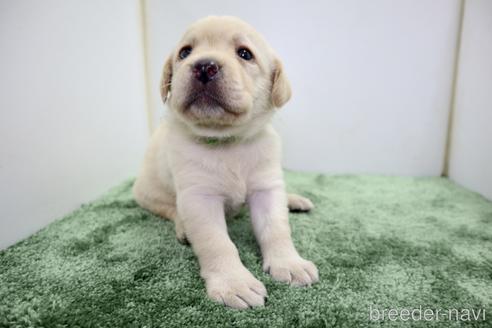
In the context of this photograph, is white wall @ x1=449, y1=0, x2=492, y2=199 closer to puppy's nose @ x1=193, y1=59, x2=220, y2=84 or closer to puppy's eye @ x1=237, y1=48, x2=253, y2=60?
puppy's eye @ x1=237, y1=48, x2=253, y2=60

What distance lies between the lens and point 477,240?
1930 millimetres

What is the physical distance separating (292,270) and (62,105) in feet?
5.66

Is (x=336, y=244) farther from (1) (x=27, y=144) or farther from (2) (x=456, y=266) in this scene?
(1) (x=27, y=144)

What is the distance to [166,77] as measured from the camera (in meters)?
1.99

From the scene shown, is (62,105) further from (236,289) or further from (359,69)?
(359,69)

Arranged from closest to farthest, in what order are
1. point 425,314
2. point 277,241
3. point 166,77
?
1. point 425,314
2. point 277,241
3. point 166,77

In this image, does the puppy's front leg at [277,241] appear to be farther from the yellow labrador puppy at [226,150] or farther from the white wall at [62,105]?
the white wall at [62,105]

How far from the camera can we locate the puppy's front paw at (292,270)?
58.7 inches

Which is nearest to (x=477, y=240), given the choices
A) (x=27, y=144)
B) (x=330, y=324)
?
(x=330, y=324)

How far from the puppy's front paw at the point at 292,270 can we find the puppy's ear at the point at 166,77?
1.01 metres

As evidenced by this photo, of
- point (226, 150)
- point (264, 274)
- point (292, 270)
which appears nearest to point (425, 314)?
point (292, 270)

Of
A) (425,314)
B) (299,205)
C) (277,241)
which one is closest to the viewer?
(425,314)

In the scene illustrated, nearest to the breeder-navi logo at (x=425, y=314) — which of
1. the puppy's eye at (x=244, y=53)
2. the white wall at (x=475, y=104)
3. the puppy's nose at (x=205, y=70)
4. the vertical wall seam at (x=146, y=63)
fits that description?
the puppy's nose at (x=205, y=70)

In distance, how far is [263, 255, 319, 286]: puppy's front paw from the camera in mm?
1490
